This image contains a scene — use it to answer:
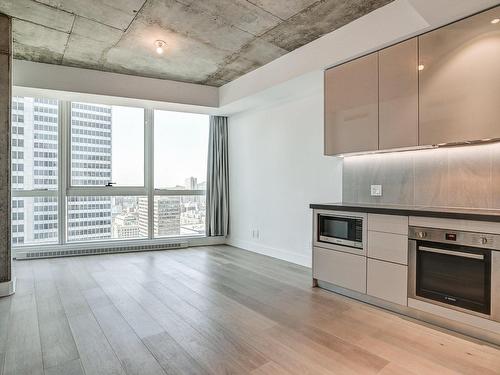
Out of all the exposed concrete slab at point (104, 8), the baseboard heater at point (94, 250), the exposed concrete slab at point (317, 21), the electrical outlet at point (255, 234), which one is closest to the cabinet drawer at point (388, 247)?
the exposed concrete slab at point (317, 21)

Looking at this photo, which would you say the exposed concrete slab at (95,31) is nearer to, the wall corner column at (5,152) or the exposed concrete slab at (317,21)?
the wall corner column at (5,152)

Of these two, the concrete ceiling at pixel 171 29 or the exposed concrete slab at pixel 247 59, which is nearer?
the concrete ceiling at pixel 171 29

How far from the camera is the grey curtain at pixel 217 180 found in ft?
20.1

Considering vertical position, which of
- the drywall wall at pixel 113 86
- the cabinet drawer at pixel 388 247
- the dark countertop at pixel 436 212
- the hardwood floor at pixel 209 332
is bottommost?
the hardwood floor at pixel 209 332

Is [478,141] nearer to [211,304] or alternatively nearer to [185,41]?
[211,304]

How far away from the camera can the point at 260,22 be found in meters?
3.28

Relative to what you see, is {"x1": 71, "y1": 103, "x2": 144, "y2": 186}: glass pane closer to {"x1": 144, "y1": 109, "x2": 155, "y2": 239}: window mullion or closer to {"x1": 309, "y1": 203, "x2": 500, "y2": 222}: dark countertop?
{"x1": 144, "y1": 109, "x2": 155, "y2": 239}: window mullion

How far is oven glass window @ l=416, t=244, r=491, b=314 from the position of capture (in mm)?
2291

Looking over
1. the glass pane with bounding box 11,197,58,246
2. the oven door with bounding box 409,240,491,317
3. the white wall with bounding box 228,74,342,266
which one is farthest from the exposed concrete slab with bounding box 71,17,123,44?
the oven door with bounding box 409,240,491,317

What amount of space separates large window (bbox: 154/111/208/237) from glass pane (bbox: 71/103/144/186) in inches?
13.7

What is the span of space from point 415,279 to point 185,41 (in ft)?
11.3

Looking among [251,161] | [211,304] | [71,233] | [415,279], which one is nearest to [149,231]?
[71,233]

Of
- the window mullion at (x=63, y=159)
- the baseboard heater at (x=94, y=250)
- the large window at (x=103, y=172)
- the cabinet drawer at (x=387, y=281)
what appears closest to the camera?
the cabinet drawer at (x=387, y=281)

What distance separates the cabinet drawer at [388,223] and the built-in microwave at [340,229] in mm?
121
